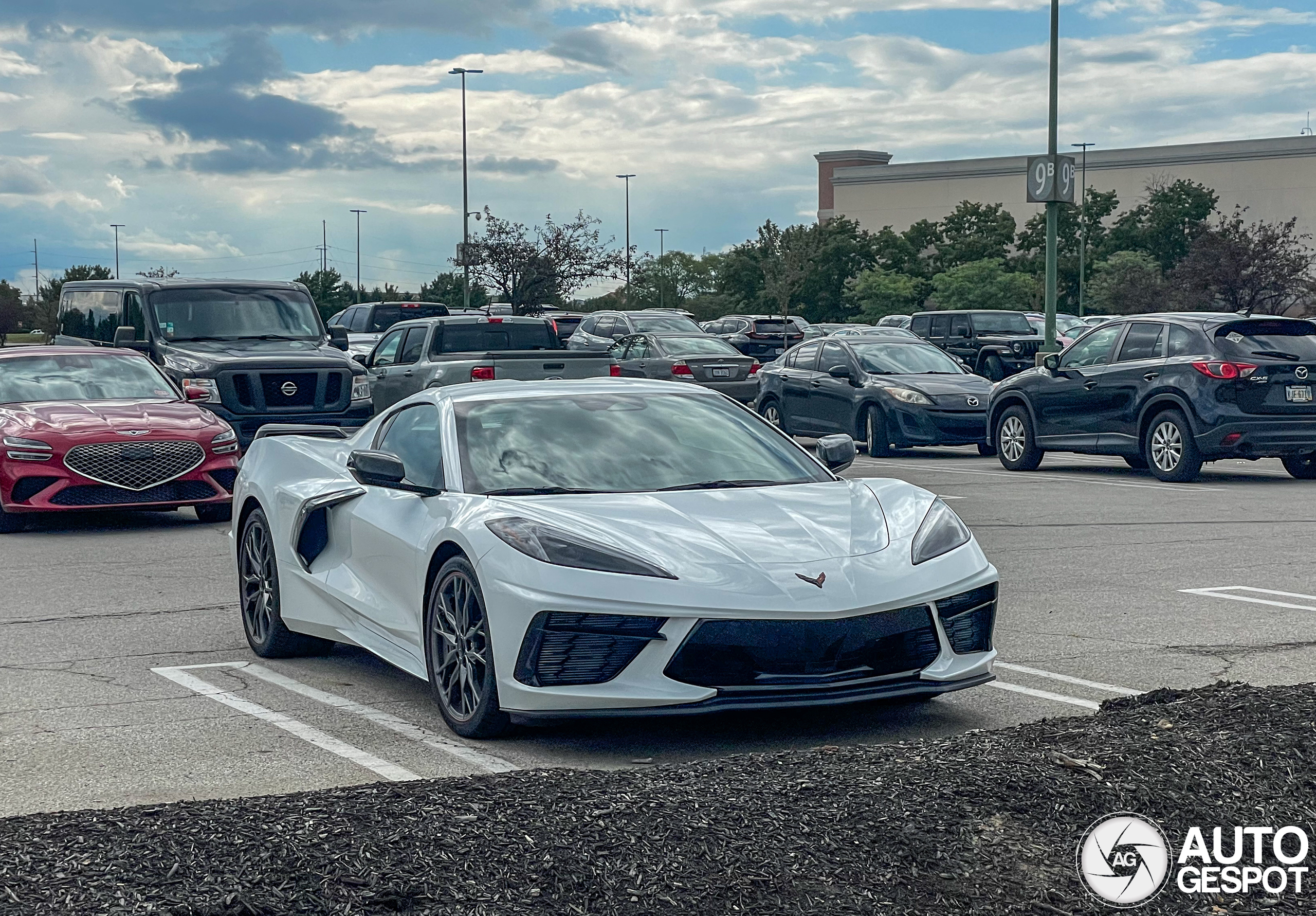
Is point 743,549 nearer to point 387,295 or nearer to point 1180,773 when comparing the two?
point 1180,773

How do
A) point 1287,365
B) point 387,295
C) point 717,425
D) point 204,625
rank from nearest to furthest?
1. point 717,425
2. point 204,625
3. point 1287,365
4. point 387,295

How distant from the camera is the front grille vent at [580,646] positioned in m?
5.64

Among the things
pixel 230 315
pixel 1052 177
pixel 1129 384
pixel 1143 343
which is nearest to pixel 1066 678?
pixel 1129 384

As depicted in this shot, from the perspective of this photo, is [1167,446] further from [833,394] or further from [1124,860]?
[1124,860]

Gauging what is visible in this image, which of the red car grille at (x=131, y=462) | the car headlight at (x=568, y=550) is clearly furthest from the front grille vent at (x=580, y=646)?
the red car grille at (x=131, y=462)

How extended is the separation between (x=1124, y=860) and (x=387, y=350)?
61.2 ft

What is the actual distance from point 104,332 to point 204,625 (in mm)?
13333

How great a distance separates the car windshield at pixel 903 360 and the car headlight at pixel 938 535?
15.5 meters

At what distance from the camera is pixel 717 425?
24.1ft

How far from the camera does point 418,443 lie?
23.7 ft

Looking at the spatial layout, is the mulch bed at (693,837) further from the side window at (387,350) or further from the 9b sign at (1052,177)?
the 9b sign at (1052,177)

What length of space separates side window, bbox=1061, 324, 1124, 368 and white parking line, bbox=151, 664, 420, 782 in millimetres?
12757

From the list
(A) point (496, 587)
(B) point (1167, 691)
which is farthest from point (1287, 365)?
(A) point (496, 587)

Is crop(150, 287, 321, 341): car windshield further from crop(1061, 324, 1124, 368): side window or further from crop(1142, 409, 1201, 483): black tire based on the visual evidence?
crop(1142, 409, 1201, 483): black tire
